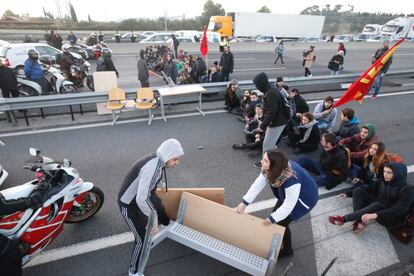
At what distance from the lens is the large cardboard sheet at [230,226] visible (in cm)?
322

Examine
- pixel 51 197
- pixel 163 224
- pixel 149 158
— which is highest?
pixel 149 158

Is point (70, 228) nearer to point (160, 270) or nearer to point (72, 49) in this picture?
point (160, 270)

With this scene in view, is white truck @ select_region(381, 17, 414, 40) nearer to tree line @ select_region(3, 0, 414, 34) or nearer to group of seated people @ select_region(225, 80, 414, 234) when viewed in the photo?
tree line @ select_region(3, 0, 414, 34)

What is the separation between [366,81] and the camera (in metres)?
6.58

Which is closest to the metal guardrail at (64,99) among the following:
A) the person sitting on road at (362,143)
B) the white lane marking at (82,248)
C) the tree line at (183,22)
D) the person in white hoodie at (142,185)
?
the person sitting on road at (362,143)

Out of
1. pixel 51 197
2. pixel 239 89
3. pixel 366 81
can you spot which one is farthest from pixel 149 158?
pixel 239 89

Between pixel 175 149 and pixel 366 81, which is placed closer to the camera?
pixel 175 149

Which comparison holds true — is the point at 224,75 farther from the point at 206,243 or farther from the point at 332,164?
the point at 206,243

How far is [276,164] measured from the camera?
2922 mm

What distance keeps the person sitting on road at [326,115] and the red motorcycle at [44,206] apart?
5.63 meters

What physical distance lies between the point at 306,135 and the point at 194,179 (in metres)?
2.90

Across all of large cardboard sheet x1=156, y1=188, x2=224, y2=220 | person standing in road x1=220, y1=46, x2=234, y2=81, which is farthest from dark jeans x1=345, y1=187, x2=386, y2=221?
person standing in road x1=220, y1=46, x2=234, y2=81

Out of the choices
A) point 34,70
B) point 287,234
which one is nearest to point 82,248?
point 287,234

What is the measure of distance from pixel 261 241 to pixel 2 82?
8.49m
